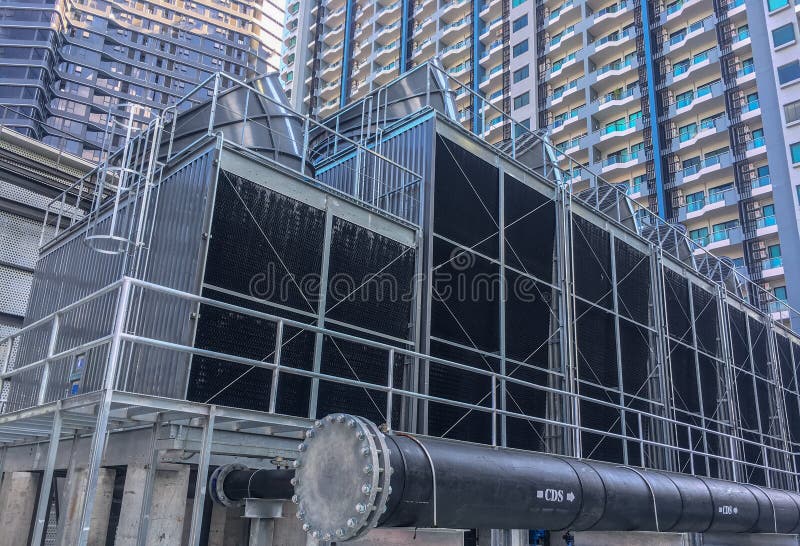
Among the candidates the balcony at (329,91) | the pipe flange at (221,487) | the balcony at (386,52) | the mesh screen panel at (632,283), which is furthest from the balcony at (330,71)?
the pipe flange at (221,487)

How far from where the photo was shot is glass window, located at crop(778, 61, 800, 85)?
46.4 meters

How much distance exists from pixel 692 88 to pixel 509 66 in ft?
59.7

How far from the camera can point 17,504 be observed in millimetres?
14258

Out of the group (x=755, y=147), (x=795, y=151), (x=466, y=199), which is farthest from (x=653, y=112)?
(x=466, y=199)

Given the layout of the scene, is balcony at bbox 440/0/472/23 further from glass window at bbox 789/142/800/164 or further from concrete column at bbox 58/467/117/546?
concrete column at bbox 58/467/117/546

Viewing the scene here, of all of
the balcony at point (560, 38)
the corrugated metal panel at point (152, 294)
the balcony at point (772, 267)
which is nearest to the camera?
the corrugated metal panel at point (152, 294)

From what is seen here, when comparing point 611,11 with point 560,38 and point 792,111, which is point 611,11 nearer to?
point 560,38

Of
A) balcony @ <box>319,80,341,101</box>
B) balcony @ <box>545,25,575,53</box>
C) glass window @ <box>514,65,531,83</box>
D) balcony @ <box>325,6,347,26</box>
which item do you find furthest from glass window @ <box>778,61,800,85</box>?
balcony @ <box>325,6,347,26</box>

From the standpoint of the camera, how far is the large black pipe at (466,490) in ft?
22.7

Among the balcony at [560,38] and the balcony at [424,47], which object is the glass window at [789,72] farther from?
the balcony at [424,47]

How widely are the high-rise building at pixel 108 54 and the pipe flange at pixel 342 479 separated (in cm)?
8525

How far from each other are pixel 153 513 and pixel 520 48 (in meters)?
65.6

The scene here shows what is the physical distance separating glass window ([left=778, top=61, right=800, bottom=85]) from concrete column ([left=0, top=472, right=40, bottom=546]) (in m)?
49.3

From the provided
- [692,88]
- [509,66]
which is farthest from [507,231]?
[509,66]
